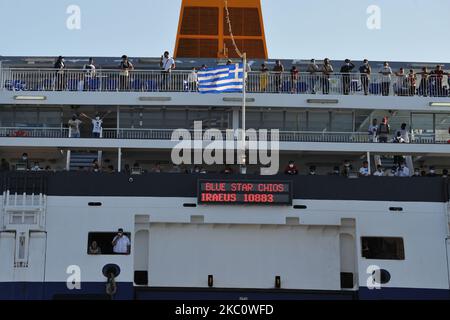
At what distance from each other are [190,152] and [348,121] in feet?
17.2

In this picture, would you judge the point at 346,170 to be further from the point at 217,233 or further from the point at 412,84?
the point at 412,84

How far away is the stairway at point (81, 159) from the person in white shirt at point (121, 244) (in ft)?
15.5

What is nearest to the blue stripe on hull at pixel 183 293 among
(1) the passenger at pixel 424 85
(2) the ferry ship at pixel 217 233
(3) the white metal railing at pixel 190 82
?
(2) the ferry ship at pixel 217 233

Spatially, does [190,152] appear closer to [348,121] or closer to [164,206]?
[164,206]

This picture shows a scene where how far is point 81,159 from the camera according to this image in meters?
23.5

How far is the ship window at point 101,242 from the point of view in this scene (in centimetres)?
1916

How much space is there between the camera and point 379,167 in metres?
21.8

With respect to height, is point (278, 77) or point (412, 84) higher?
point (278, 77)

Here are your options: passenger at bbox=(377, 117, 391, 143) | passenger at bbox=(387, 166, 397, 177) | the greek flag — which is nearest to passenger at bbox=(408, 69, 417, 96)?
passenger at bbox=(377, 117, 391, 143)

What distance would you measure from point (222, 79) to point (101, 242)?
19.3ft

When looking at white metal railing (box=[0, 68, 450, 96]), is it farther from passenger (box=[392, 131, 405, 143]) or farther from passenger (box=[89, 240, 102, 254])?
passenger (box=[89, 240, 102, 254])

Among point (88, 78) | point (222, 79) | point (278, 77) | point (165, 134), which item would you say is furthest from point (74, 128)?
point (278, 77)

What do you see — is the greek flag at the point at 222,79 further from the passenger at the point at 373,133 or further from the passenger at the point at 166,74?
the passenger at the point at 373,133
